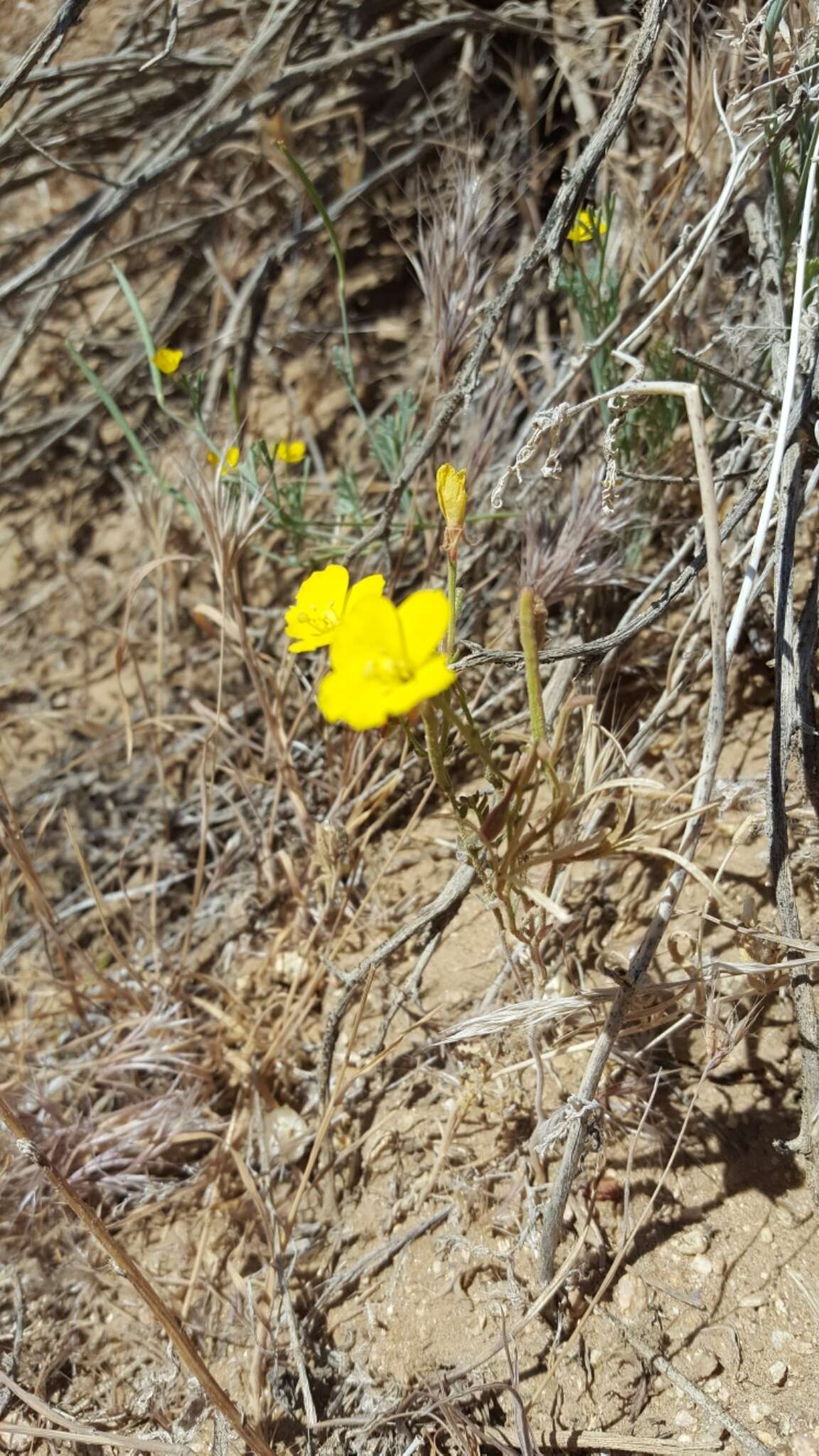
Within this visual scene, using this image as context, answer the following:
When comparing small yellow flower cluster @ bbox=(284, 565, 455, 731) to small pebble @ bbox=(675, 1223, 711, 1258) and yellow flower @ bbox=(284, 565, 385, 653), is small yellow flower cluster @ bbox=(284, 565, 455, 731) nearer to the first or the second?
yellow flower @ bbox=(284, 565, 385, 653)

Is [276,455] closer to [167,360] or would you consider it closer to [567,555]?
[167,360]

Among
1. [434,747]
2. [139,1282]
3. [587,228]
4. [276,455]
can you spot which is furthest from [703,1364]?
[587,228]

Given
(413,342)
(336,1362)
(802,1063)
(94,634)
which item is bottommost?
(336,1362)

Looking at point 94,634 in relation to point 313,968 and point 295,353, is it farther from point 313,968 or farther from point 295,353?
point 313,968

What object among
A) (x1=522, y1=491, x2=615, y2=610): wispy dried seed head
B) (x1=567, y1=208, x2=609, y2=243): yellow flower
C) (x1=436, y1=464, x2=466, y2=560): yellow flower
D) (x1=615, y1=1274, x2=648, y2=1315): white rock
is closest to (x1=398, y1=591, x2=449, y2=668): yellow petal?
(x1=436, y1=464, x2=466, y2=560): yellow flower

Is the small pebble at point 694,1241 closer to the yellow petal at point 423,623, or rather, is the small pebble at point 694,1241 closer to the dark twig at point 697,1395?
the dark twig at point 697,1395

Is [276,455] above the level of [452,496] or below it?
below

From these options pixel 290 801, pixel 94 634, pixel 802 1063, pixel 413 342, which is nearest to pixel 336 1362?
pixel 802 1063
